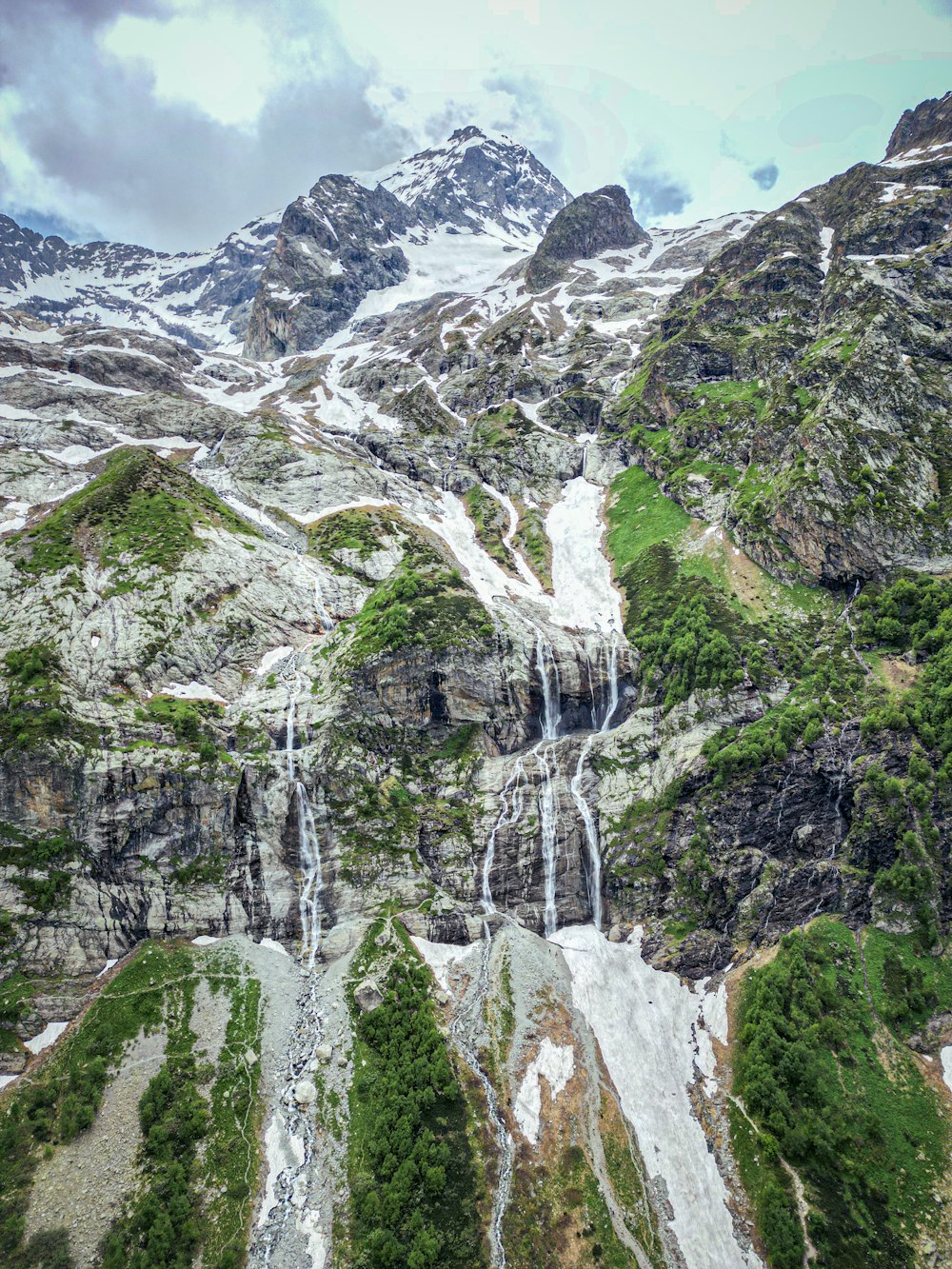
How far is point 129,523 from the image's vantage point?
241 feet

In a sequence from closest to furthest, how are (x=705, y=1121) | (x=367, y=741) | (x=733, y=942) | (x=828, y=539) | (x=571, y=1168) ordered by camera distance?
1. (x=571, y=1168)
2. (x=705, y=1121)
3. (x=733, y=942)
4. (x=367, y=741)
5. (x=828, y=539)

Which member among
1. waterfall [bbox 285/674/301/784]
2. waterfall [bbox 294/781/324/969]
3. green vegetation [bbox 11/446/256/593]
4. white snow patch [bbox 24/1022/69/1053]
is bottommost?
white snow patch [bbox 24/1022/69/1053]

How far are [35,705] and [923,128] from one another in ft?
790

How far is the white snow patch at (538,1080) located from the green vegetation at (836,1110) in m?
11.2

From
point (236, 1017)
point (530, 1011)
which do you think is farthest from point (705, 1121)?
point (236, 1017)

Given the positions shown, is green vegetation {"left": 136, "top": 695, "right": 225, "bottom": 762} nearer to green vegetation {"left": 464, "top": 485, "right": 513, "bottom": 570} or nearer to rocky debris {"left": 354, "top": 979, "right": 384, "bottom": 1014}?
rocky debris {"left": 354, "top": 979, "right": 384, "bottom": 1014}

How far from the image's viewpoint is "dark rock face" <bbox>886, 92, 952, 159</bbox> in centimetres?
14800

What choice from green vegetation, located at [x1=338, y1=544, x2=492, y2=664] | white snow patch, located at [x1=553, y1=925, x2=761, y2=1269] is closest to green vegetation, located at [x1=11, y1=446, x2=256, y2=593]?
green vegetation, located at [x1=338, y1=544, x2=492, y2=664]

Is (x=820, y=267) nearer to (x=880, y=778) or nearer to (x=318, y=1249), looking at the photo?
(x=880, y=778)

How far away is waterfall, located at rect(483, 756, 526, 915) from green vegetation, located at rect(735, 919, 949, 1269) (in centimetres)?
2149

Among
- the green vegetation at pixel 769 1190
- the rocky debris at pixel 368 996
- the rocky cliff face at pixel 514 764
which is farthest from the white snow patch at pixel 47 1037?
the green vegetation at pixel 769 1190

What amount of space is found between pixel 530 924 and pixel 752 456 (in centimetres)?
7416

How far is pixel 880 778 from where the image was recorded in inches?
1864

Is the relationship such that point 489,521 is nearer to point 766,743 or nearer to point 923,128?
point 766,743
